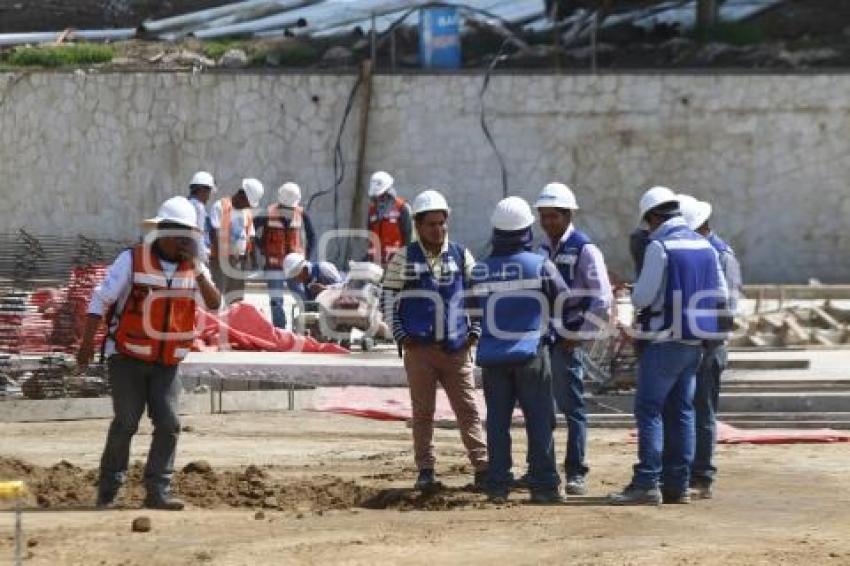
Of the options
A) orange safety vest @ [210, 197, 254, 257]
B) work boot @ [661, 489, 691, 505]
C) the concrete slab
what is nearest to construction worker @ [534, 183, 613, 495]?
work boot @ [661, 489, 691, 505]

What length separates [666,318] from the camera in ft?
41.9

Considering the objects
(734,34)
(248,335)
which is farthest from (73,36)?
(248,335)

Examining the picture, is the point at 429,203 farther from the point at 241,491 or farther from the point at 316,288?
the point at 316,288

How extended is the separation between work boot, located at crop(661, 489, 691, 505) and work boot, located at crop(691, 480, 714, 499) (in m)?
0.17

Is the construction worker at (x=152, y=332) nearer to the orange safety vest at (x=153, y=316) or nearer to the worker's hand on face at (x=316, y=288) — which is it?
the orange safety vest at (x=153, y=316)

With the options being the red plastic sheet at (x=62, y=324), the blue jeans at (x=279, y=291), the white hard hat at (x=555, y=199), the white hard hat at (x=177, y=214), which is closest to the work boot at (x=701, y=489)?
the white hard hat at (x=555, y=199)

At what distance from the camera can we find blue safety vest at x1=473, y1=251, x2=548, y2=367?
12.8 metres

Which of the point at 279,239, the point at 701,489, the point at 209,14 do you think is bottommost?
the point at 701,489

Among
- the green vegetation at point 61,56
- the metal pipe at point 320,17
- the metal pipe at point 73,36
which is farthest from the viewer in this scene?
the metal pipe at point 73,36

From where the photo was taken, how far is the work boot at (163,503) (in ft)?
40.1

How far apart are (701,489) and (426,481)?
173cm

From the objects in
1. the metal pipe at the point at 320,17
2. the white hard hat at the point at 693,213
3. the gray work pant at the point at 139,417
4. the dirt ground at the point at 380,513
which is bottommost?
the dirt ground at the point at 380,513

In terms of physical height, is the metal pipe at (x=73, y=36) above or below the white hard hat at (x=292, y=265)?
above

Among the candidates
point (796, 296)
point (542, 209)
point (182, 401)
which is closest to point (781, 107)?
point (796, 296)
